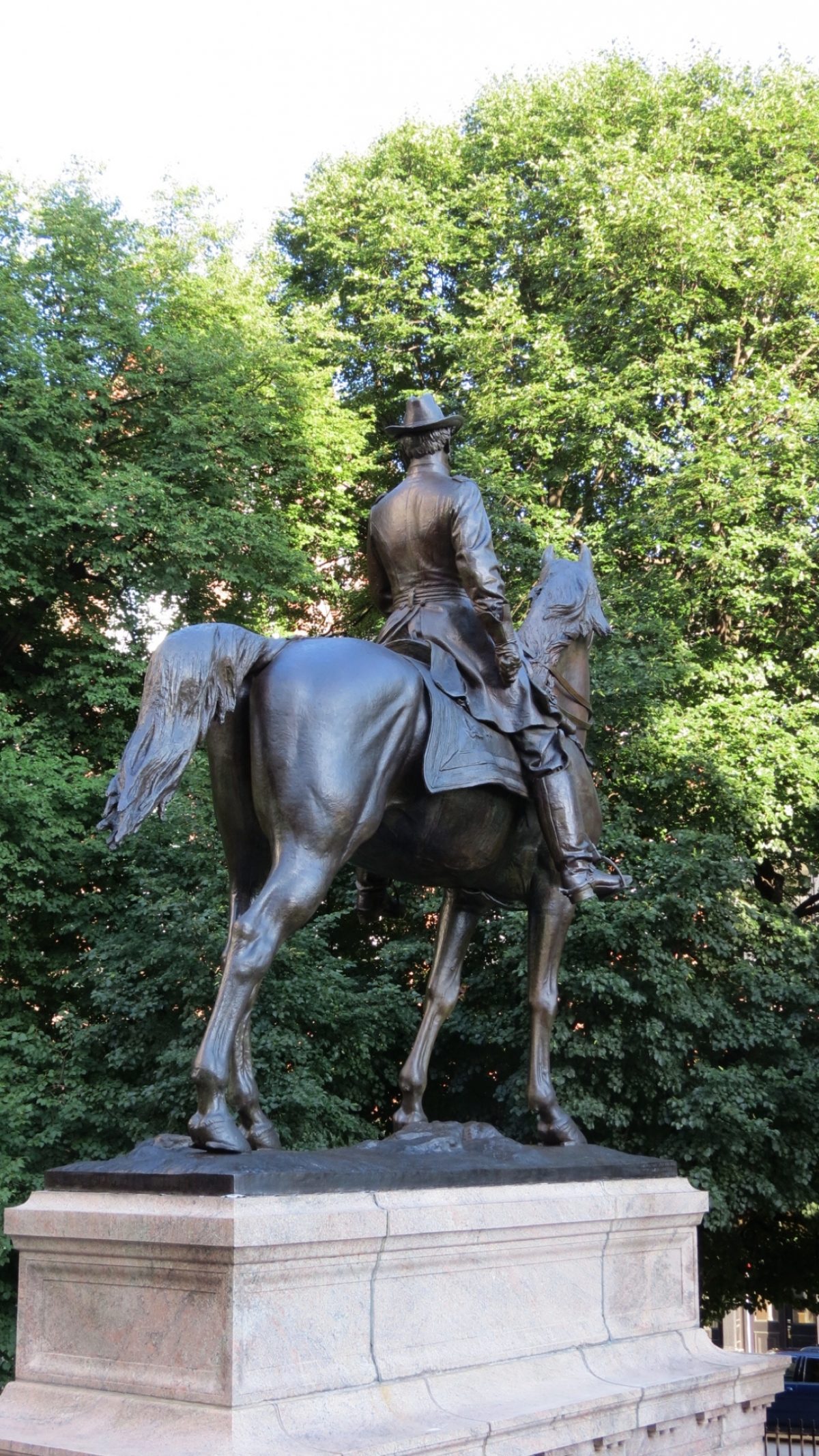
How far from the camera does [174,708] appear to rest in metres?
5.25

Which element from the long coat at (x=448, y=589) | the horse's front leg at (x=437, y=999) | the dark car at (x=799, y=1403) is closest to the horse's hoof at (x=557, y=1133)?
the horse's front leg at (x=437, y=999)

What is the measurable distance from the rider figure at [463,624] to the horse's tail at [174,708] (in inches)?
45.8

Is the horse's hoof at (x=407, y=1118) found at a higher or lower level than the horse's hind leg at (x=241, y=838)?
lower

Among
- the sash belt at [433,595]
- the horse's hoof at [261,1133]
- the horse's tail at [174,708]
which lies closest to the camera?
the horse's tail at [174,708]

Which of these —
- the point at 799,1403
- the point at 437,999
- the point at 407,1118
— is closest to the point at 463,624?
A: the point at 437,999

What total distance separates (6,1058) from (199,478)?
8482 millimetres

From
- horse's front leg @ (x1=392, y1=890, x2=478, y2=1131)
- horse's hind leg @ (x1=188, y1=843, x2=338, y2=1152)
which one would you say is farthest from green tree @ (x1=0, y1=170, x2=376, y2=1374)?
horse's hind leg @ (x1=188, y1=843, x2=338, y2=1152)

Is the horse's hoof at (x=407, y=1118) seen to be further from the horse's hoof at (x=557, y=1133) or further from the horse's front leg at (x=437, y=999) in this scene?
the horse's hoof at (x=557, y=1133)

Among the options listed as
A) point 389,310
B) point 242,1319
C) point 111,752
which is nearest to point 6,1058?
point 111,752

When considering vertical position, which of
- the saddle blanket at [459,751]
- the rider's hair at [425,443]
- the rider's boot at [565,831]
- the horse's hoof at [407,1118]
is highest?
the rider's hair at [425,443]

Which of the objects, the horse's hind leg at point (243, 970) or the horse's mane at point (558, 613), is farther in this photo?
the horse's mane at point (558, 613)

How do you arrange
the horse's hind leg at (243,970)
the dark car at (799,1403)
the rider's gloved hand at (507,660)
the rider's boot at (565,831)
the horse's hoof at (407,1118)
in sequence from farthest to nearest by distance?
the dark car at (799,1403)
the rider's boot at (565,831)
the rider's gloved hand at (507,660)
the horse's hoof at (407,1118)
the horse's hind leg at (243,970)

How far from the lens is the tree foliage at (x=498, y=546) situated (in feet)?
52.2

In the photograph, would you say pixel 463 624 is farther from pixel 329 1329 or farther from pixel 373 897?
pixel 329 1329
